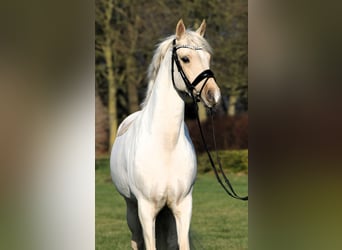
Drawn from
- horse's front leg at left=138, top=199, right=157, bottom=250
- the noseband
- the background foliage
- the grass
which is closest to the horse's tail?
the grass

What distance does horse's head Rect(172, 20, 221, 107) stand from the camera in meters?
2.95

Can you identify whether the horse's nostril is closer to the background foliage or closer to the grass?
the grass

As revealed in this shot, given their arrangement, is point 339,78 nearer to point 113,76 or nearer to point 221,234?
point 221,234

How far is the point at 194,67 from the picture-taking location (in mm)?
3084

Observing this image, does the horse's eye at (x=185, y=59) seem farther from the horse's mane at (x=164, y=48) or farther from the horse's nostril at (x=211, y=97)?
the horse's nostril at (x=211, y=97)

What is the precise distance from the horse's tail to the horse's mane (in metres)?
0.75

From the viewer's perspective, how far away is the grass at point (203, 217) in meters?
5.61

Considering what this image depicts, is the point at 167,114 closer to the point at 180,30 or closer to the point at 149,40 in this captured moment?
the point at 180,30

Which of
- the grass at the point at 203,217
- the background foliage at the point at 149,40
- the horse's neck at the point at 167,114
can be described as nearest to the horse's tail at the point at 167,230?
the grass at the point at 203,217

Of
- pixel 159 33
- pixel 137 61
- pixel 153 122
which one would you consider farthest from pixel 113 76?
pixel 153 122

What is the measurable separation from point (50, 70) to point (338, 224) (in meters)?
0.95

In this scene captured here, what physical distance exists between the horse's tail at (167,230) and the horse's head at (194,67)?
973 millimetres

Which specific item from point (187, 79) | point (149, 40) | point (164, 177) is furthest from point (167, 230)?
point (149, 40)

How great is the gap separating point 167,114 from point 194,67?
308 mm
